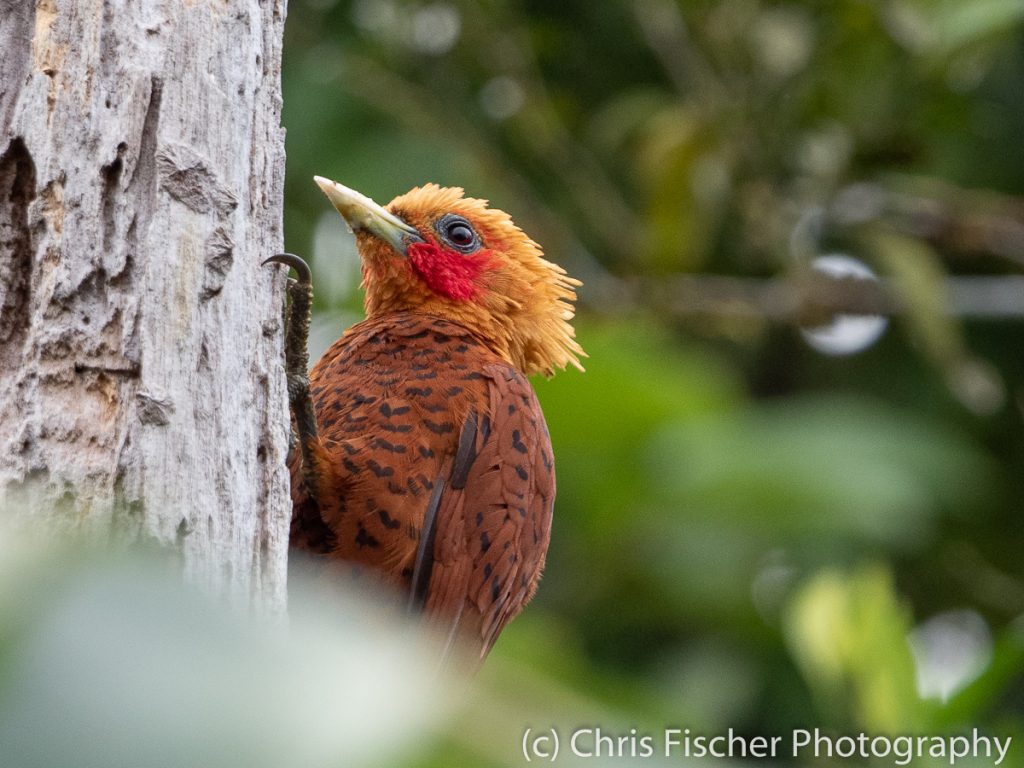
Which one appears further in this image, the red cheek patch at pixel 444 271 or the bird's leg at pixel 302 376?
the red cheek patch at pixel 444 271

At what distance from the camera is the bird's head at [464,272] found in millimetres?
3551

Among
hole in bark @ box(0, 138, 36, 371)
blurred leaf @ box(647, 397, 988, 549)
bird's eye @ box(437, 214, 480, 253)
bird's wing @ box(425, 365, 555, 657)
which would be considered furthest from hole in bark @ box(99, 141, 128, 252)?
blurred leaf @ box(647, 397, 988, 549)

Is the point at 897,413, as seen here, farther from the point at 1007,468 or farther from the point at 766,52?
the point at 766,52

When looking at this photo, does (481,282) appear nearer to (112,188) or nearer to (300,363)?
(300,363)

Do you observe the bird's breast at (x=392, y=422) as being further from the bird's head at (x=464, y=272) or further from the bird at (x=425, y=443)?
the bird's head at (x=464, y=272)

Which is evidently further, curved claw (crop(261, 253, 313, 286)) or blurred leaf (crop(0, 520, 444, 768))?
curved claw (crop(261, 253, 313, 286))

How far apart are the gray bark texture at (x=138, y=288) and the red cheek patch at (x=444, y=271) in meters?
1.40

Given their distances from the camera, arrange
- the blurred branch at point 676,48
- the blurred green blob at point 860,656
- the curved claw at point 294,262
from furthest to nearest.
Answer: the blurred branch at point 676,48, the blurred green blob at point 860,656, the curved claw at point 294,262

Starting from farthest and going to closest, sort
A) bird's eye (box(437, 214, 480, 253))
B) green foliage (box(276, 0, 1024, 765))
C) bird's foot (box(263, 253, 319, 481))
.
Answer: green foliage (box(276, 0, 1024, 765))
bird's eye (box(437, 214, 480, 253))
bird's foot (box(263, 253, 319, 481))

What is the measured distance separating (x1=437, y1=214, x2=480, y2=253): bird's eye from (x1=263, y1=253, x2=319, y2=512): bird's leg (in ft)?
2.44

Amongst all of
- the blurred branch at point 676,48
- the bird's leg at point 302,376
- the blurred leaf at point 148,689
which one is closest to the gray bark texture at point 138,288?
the bird's leg at point 302,376

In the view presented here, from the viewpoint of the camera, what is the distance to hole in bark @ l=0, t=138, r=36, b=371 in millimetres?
2029

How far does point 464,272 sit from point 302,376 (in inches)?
30.1

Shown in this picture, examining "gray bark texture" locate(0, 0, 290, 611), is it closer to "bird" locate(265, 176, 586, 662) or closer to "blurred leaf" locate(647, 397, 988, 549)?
"bird" locate(265, 176, 586, 662)
